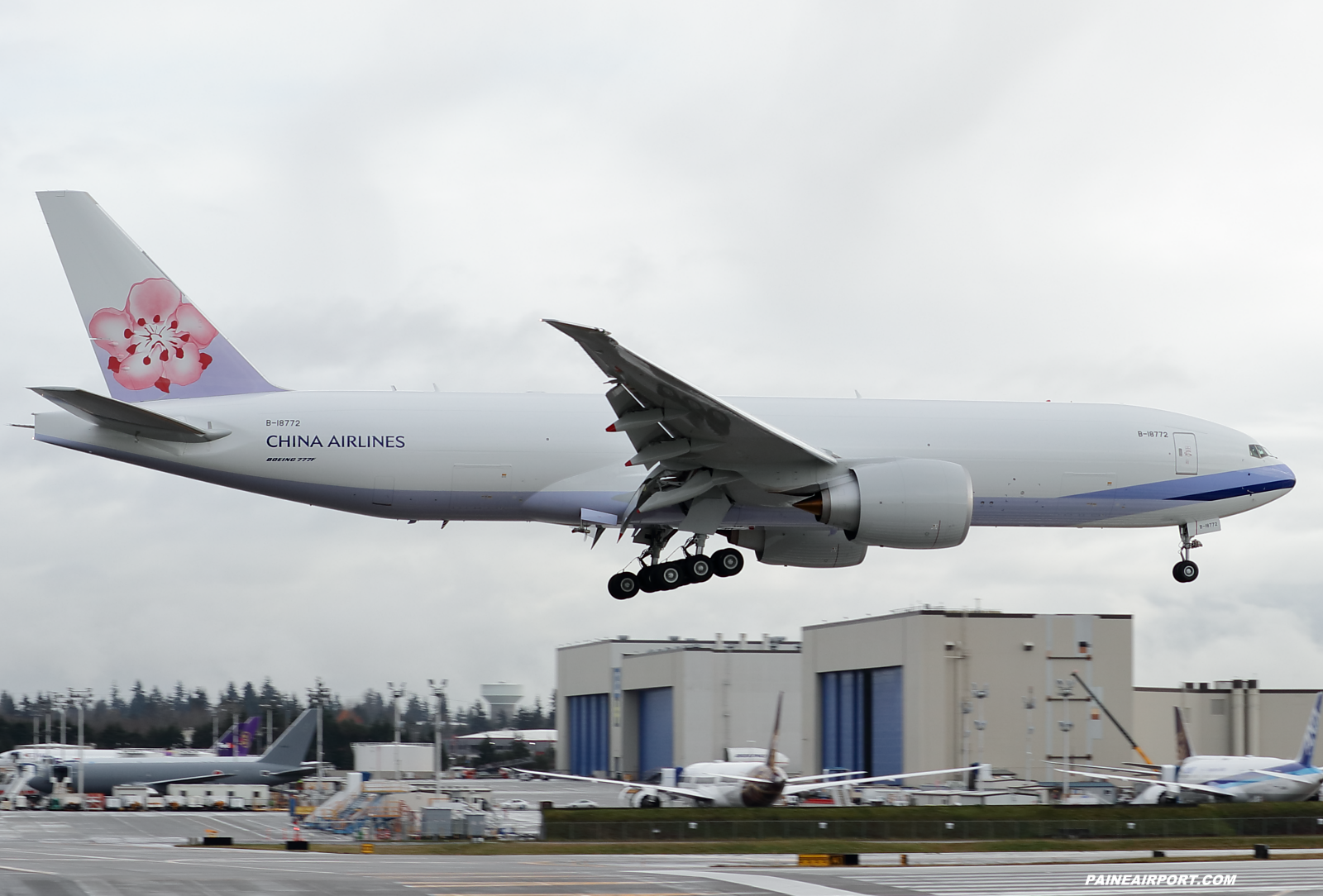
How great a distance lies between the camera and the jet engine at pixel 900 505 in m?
27.4

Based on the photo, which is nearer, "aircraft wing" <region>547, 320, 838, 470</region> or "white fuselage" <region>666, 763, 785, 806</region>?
"aircraft wing" <region>547, 320, 838, 470</region>

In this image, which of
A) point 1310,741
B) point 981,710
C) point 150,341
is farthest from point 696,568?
point 981,710

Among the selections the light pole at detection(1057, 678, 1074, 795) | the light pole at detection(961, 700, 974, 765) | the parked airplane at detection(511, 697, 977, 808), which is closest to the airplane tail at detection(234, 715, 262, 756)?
the parked airplane at detection(511, 697, 977, 808)

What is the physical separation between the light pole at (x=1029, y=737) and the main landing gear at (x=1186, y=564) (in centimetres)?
3014

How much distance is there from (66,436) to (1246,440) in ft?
82.8

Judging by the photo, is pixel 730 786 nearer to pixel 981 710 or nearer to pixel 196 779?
pixel 981 710

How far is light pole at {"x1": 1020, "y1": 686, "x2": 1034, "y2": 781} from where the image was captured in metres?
62.8

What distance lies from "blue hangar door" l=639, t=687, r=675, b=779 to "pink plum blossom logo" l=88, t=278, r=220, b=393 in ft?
203

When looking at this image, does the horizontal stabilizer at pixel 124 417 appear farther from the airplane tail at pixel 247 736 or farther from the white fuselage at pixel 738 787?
the airplane tail at pixel 247 736

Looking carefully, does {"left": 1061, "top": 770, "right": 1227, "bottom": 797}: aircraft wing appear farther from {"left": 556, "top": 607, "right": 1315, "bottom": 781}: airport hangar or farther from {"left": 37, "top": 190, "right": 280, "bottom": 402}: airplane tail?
{"left": 37, "top": 190, "right": 280, "bottom": 402}: airplane tail

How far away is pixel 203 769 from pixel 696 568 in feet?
179

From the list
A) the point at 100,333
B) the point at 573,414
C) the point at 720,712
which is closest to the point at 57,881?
the point at 100,333

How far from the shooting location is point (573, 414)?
2983cm

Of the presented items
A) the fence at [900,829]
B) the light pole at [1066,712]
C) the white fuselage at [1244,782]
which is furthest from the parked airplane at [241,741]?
the white fuselage at [1244,782]
